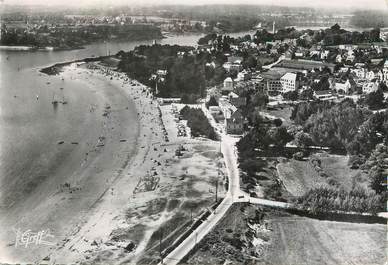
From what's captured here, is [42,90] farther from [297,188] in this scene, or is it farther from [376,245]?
[376,245]

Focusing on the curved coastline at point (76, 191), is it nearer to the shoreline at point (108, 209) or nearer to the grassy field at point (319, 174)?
the shoreline at point (108, 209)

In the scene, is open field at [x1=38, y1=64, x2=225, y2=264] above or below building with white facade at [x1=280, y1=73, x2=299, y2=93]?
below

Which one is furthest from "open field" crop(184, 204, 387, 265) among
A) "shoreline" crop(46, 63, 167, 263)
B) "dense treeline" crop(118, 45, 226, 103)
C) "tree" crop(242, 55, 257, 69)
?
"tree" crop(242, 55, 257, 69)
